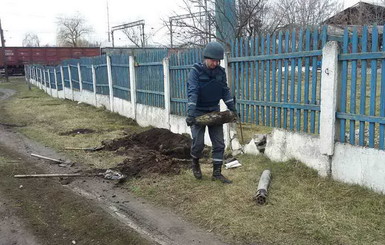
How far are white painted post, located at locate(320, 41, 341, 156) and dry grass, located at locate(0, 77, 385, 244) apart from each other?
1.83 feet

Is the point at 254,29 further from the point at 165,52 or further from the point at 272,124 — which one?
the point at 272,124

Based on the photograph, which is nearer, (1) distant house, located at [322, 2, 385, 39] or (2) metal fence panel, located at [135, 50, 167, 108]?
(2) metal fence panel, located at [135, 50, 167, 108]

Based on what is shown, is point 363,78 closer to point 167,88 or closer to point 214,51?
point 214,51

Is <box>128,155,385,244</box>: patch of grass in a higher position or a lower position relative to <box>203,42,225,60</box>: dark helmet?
lower

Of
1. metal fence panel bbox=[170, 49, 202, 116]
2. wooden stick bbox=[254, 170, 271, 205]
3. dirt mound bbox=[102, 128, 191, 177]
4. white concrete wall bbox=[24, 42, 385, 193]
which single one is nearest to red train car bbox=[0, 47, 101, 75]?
metal fence panel bbox=[170, 49, 202, 116]

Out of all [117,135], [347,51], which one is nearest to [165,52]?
[117,135]

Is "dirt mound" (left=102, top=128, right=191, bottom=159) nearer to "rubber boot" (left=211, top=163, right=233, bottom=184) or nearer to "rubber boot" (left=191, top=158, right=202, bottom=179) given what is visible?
"rubber boot" (left=191, top=158, right=202, bottom=179)

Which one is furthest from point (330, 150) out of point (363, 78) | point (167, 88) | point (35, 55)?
point (35, 55)

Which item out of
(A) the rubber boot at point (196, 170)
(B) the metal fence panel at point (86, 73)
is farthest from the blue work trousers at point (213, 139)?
(B) the metal fence panel at point (86, 73)

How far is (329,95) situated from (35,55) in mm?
43228

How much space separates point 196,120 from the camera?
497 centimetres

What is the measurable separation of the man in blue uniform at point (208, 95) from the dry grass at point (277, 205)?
0.40m

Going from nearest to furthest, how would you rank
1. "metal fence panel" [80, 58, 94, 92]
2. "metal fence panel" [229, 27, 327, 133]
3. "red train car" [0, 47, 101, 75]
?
"metal fence panel" [229, 27, 327, 133], "metal fence panel" [80, 58, 94, 92], "red train car" [0, 47, 101, 75]

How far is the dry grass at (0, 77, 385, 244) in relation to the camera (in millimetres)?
3570
